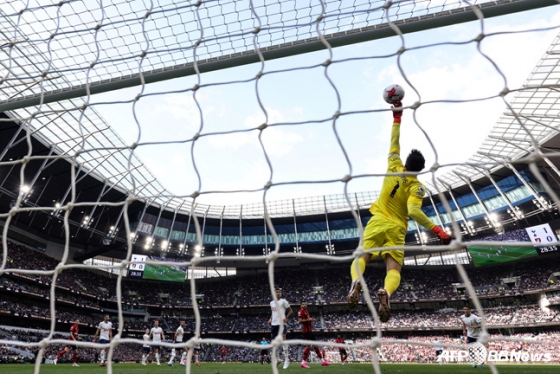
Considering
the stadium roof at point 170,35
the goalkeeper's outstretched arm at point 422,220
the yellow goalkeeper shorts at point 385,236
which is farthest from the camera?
the yellow goalkeeper shorts at point 385,236

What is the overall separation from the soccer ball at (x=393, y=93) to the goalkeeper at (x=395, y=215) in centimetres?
6

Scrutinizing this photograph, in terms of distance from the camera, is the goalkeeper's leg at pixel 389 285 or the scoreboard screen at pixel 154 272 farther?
the scoreboard screen at pixel 154 272

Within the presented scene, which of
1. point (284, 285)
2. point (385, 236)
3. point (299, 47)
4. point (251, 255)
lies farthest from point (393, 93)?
point (284, 285)

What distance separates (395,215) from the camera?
4.28 metres

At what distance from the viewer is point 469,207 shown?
36.3 meters

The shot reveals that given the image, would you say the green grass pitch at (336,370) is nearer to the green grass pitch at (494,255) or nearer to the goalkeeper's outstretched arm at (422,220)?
the goalkeeper's outstretched arm at (422,220)

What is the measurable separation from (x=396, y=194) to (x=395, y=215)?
24 cm

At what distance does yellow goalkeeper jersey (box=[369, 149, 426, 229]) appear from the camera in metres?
4.10

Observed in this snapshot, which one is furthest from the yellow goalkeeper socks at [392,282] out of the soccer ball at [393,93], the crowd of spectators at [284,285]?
the crowd of spectators at [284,285]

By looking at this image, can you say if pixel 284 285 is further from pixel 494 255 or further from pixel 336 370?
pixel 336 370

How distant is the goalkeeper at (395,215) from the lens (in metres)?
3.86

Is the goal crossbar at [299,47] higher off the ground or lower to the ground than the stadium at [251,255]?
lower

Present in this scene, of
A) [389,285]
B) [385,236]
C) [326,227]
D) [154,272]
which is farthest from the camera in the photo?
[326,227]

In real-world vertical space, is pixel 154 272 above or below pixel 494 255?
above
